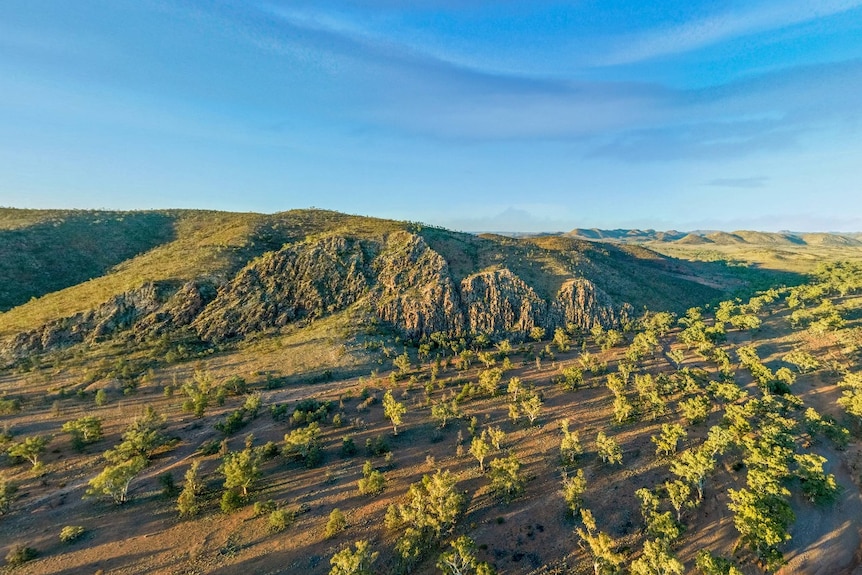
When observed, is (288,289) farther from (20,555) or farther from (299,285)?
(20,555)

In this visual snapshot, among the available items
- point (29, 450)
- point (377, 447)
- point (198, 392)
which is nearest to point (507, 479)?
point (377, 447)

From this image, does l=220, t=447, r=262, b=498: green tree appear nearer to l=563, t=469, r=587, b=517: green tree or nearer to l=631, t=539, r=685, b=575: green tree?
l=563, t=469, r=587, b=517: green tree

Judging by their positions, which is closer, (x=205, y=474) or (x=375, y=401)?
(x=205, y=474)

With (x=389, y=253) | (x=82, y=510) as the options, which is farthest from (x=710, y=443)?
(x=389, y=253)

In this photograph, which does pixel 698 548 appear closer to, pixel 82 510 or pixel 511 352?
pixel 511 352

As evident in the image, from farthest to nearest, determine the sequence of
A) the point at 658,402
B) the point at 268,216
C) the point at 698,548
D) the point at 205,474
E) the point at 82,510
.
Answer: the point at 268,216 < the point at 658,402 < the point at 205,474 < the point at 82,510 < the point at 698,548

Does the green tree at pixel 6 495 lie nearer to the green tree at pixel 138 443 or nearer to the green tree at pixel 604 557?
the green tree at pixel 138 443

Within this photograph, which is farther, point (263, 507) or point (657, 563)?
point (263, 507)
